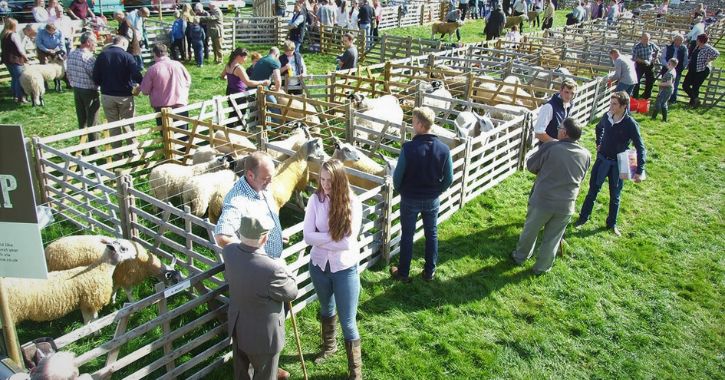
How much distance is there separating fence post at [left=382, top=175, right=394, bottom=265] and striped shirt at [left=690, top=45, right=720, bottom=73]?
1292 cm

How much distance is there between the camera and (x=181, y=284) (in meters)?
4.40

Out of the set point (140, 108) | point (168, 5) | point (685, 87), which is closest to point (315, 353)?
point (140, 108)

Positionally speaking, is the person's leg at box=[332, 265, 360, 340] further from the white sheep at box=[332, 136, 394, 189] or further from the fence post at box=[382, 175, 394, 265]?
the white sheep at box=[332, 136, 394, 189]

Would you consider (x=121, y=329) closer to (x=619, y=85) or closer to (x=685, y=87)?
(x=619, y=85)

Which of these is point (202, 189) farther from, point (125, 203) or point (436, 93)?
point (436, 93)

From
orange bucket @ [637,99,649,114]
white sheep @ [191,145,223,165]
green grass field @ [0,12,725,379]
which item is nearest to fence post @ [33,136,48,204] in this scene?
green grass field @ [0,12,725,379]

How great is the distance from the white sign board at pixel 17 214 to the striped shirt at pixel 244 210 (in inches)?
57.0

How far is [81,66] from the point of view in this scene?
9234 millimetres

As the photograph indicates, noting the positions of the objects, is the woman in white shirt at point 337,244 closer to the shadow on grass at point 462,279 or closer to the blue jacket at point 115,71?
the shadow on grass at point 462,279

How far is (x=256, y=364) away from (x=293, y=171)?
12.0ft

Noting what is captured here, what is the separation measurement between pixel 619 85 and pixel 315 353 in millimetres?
11757

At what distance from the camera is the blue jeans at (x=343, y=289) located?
4.71 m

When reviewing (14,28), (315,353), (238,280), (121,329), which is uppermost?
(14,28)

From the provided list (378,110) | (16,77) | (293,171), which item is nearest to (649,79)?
(378,110)
